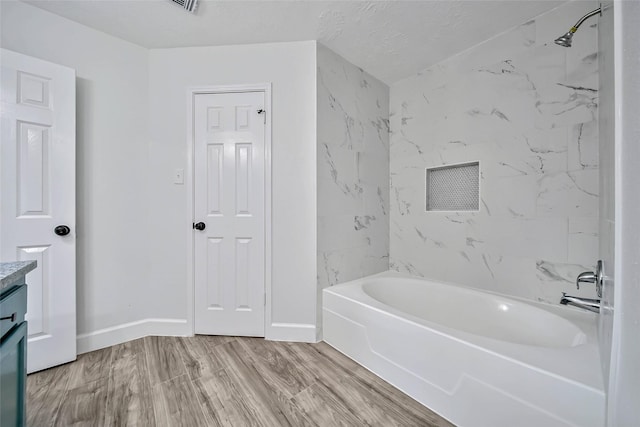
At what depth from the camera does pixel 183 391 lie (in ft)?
4.60

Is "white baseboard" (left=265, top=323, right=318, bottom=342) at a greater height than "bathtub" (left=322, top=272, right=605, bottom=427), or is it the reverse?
"bathtub" (left=322, top=272, right=605, bottom=427)

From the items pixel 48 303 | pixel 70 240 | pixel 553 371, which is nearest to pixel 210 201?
pixel 70 240

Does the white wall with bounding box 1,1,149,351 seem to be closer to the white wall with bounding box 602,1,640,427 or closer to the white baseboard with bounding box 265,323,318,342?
the white baseboard with bounding box 265,323,318,342

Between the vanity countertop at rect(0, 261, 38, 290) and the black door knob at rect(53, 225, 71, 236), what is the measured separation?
90cm

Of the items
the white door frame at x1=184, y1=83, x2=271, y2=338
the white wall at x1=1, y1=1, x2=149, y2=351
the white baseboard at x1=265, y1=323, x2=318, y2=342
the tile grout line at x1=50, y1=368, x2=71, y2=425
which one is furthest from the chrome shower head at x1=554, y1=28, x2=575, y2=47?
the tile grout line at x1=50, y1=368, x2=71, y2=425

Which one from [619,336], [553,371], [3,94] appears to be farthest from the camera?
[3,94]

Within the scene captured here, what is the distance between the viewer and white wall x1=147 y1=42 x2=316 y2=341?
1.99 meters

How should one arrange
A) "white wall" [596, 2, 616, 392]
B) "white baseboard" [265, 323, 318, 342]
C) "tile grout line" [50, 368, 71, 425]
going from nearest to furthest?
"white wall" [596, 2, 616, 392]
"tile grout line" [50, 368, 71, 425]
"white baseboard" [265, 323, 318, 342]

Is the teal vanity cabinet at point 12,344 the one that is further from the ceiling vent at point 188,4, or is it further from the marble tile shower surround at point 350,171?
the ceiling vent at point 188,4

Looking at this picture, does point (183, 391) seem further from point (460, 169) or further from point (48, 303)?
point (460, 169)

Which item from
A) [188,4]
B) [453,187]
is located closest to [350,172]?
[453,187]

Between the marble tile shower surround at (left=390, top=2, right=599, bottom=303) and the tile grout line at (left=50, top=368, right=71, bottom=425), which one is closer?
the tile grout line at (left=50, top=368, right=71, bottom=425)

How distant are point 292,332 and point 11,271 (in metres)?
1.58

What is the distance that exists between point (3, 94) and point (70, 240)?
91 centimetres
